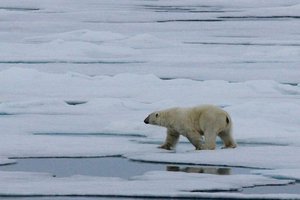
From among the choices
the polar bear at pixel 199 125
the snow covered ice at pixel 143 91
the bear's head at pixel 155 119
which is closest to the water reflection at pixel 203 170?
the snow covered ice at pixel 143 91

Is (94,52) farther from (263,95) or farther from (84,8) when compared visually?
(84,8)

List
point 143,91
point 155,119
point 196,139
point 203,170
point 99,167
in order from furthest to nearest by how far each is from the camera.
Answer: point 143,91, point 155,119, point 196,139, point 99,167, point 203,170

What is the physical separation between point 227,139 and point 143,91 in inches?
130

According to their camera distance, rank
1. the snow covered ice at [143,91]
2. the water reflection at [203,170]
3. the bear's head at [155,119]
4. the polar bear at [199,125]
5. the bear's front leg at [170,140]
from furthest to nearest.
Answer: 1. the bear's head at [155,119]
2. the bear's front leg at [170,140]
3. the polar bear at [199,125]
4. the water reflection at [203,170]
5. the snow covered ice at [143,91]

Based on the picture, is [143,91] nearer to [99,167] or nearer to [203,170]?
[99,167]

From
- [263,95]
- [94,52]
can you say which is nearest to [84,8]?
[94,52]

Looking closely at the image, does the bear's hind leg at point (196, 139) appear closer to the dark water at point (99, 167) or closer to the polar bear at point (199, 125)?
the polar bear at point (199, 125)

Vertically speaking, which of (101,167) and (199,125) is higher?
(199,125)

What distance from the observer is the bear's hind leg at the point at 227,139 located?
668 cm

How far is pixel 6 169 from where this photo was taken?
598 cm

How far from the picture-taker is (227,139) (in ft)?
22.1

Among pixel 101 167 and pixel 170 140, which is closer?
pixel 101 167

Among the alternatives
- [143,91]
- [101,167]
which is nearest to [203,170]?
[101,167]

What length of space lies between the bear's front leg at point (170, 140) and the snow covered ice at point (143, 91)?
87mm
